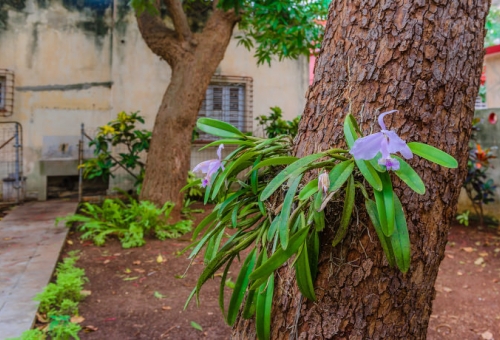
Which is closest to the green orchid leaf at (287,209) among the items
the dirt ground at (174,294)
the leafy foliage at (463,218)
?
the dirt ground at (174,294)

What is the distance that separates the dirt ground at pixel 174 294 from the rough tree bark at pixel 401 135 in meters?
1.60

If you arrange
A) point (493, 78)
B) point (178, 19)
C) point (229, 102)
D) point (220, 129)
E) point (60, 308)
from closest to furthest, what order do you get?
point (220, 129), point (60, 308), point (178, 19), point (493, 78), point (229, 102)

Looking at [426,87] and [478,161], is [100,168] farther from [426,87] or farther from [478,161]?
[426,87]

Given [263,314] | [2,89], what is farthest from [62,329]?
[2,89]

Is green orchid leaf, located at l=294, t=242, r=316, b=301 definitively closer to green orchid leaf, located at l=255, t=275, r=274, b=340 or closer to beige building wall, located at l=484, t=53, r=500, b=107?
green orchid leaf, located at l=255, t=275, r=274, b=340

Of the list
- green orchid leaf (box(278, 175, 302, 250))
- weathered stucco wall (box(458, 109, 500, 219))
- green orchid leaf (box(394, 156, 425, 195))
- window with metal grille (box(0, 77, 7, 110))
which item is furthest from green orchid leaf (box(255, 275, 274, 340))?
window with metal grille (box(0, 77, 7, 110))

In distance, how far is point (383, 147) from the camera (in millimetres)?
843

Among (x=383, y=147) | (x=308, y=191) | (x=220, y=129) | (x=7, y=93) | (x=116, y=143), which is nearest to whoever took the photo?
(x=383, y=147)

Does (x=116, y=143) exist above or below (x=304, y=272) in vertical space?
above

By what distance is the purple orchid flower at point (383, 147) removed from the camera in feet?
2.74

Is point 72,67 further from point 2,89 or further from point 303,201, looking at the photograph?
point 303,201

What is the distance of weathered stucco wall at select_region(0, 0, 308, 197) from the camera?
23.4ft

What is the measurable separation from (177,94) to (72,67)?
3278mm

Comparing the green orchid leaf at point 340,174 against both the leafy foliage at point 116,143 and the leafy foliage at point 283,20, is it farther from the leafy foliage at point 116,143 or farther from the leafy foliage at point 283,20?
the leafy foliage at point 116,143
